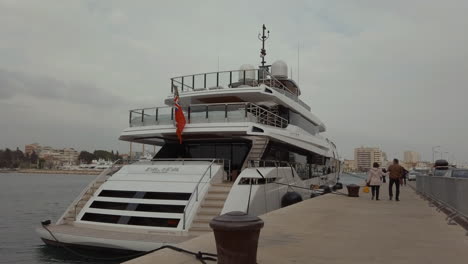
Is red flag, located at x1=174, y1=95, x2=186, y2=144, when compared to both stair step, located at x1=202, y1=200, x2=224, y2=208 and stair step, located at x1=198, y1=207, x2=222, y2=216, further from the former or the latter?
stair step, located at x1=198, y1=207, x2=222, y2=216

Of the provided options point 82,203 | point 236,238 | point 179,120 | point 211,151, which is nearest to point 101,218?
point 82,203

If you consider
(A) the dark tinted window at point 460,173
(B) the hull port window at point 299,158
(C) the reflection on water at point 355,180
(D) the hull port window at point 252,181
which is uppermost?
(B) the hull port window at point 299,158

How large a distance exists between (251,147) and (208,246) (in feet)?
32.8

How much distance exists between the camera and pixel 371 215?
11719mm

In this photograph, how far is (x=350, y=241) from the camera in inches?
297

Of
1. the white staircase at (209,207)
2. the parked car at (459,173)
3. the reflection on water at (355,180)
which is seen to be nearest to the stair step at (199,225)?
the white staircase at (209,207)

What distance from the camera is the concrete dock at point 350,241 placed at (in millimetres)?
6129

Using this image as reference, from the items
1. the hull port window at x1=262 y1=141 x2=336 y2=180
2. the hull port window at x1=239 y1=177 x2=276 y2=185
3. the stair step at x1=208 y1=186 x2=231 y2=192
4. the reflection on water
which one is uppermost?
the hull port window at x1=262 y1=141 x2=336 y2=180

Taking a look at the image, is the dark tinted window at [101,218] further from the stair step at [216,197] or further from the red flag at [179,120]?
the red flag at [179,120]

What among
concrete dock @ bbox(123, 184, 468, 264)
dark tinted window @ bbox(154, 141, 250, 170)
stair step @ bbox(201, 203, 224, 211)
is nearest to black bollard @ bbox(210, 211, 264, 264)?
concrete dock @ bbox(123, 184, 468, 264)

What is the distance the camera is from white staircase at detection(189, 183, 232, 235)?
414 inches

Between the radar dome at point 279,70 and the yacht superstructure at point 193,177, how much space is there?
283 centimetres

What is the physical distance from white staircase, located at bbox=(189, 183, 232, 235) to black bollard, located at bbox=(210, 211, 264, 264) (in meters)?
5.05

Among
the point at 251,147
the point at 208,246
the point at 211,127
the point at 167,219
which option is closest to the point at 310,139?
the point at 251,147
